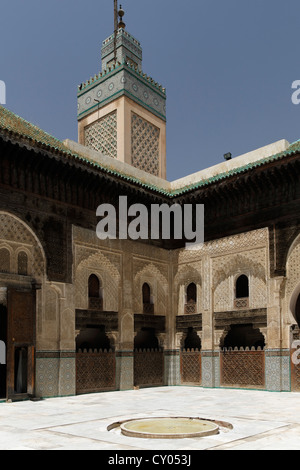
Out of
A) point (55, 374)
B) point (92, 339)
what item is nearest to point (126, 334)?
point (92, 339)

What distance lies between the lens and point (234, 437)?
5.43 metres

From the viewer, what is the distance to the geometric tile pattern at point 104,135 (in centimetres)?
1664

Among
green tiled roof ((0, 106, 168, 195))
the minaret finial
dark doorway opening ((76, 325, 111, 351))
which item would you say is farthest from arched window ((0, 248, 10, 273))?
the minaret finial

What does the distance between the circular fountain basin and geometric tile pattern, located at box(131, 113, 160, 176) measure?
36.1 feet

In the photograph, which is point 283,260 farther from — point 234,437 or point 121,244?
point 234,437

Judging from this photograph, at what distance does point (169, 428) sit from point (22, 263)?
5.67 m

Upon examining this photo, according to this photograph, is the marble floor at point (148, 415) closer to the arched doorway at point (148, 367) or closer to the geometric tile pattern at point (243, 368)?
the geometric tile pattern at point (243, 368)

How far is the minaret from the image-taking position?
16.6m

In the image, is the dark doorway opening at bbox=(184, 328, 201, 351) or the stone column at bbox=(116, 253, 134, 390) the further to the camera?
the dark doorway opening at bbox=(184, 328, 201, 351)

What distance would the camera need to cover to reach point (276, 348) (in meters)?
11.5

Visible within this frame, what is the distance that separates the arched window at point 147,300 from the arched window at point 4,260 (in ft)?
14.1

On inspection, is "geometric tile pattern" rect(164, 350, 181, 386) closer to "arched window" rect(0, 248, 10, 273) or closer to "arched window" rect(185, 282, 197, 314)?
"arched window" rect(185, 282, 197, 314)

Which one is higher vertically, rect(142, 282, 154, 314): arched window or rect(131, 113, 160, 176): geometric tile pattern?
rect(131, 113, 160, 176): geometric tile pattern

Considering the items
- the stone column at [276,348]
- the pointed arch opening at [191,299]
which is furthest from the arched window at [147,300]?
the stone column at [276,348]
